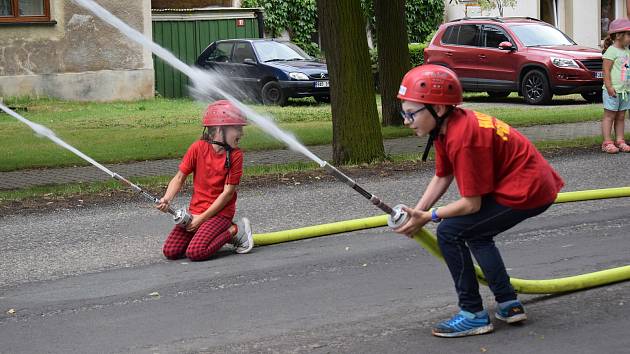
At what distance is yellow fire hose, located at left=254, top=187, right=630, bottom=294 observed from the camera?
5.99 metres

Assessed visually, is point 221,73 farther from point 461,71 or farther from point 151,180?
point 151,180

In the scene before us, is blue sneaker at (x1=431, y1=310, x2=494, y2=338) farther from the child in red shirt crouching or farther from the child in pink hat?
the child in pink hat

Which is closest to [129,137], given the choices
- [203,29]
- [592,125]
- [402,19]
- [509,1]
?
[402,19]

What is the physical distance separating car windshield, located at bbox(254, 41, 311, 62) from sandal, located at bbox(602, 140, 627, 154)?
41.1 feet

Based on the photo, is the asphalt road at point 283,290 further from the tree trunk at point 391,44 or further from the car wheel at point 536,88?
the car wheel at point 536,88

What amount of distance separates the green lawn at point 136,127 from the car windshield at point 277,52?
111 centimetres

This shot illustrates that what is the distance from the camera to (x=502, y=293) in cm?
573

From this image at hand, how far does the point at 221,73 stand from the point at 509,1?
36.5ft

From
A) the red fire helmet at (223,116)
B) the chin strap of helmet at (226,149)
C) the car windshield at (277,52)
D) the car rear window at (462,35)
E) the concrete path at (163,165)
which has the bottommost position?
the concrete path at (163,165)

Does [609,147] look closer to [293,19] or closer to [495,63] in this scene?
[495,63]

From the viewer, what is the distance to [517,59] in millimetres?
23422

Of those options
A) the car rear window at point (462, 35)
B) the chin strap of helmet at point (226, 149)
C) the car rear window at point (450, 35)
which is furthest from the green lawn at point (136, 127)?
the chin strap of helmet at point (226, 149)

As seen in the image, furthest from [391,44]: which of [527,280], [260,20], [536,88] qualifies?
[260,20]

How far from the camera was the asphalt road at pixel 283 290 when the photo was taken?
5.73m
